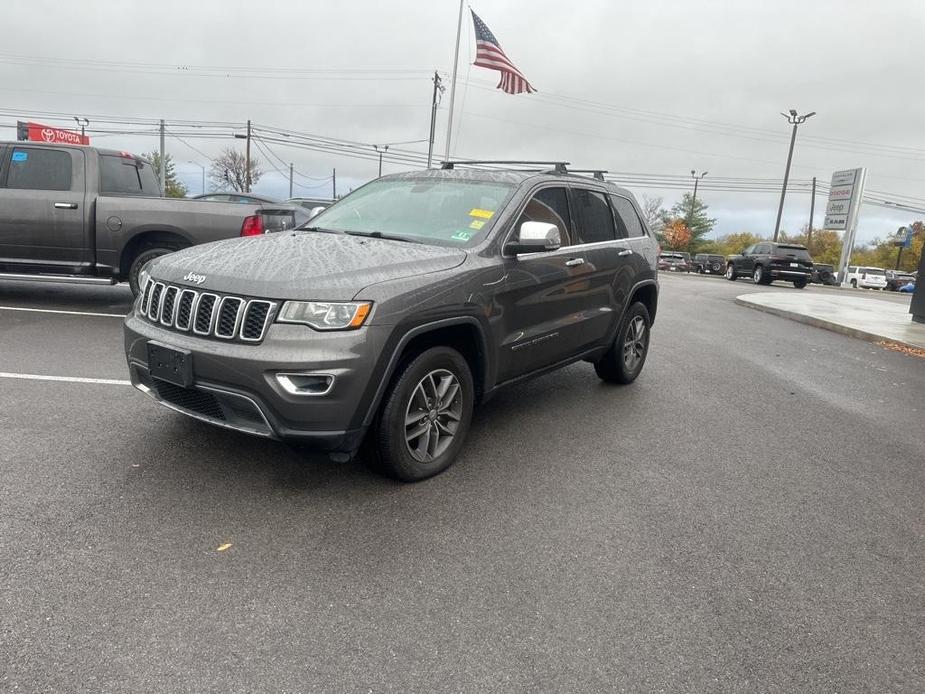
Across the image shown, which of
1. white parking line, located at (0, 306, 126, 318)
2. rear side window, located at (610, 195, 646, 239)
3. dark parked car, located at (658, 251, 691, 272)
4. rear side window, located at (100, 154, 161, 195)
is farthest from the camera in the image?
dark parked car, located at (658, 251, 691, 272)

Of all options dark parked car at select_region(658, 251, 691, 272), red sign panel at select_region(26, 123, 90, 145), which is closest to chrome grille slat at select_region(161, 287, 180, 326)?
red sign panel at select_region(26, 123, 90, 145)

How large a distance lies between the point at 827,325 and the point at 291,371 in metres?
12.3

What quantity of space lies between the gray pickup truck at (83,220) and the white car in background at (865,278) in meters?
41.4

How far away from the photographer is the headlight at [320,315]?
10.4ft

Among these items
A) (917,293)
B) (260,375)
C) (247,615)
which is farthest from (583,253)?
(917,293)

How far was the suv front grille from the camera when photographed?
320cm

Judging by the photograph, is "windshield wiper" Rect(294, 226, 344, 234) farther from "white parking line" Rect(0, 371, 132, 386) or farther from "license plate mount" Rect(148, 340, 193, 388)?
"white parking line" Rect(0, 371, 132, 386)

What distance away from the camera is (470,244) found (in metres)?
4.02

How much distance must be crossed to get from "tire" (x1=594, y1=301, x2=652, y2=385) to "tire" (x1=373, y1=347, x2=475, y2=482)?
93.1 inches

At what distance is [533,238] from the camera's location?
4066 millimetres

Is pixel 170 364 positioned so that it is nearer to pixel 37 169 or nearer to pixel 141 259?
pixel 141 259

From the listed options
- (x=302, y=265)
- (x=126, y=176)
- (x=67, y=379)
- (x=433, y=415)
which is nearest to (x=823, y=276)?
(x=126, y=176)

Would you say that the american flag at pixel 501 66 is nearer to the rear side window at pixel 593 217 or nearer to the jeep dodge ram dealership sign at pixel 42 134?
the rear side window at pixel 593 217

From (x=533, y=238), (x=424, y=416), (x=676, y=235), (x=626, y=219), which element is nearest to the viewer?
(x=424, y=416)
